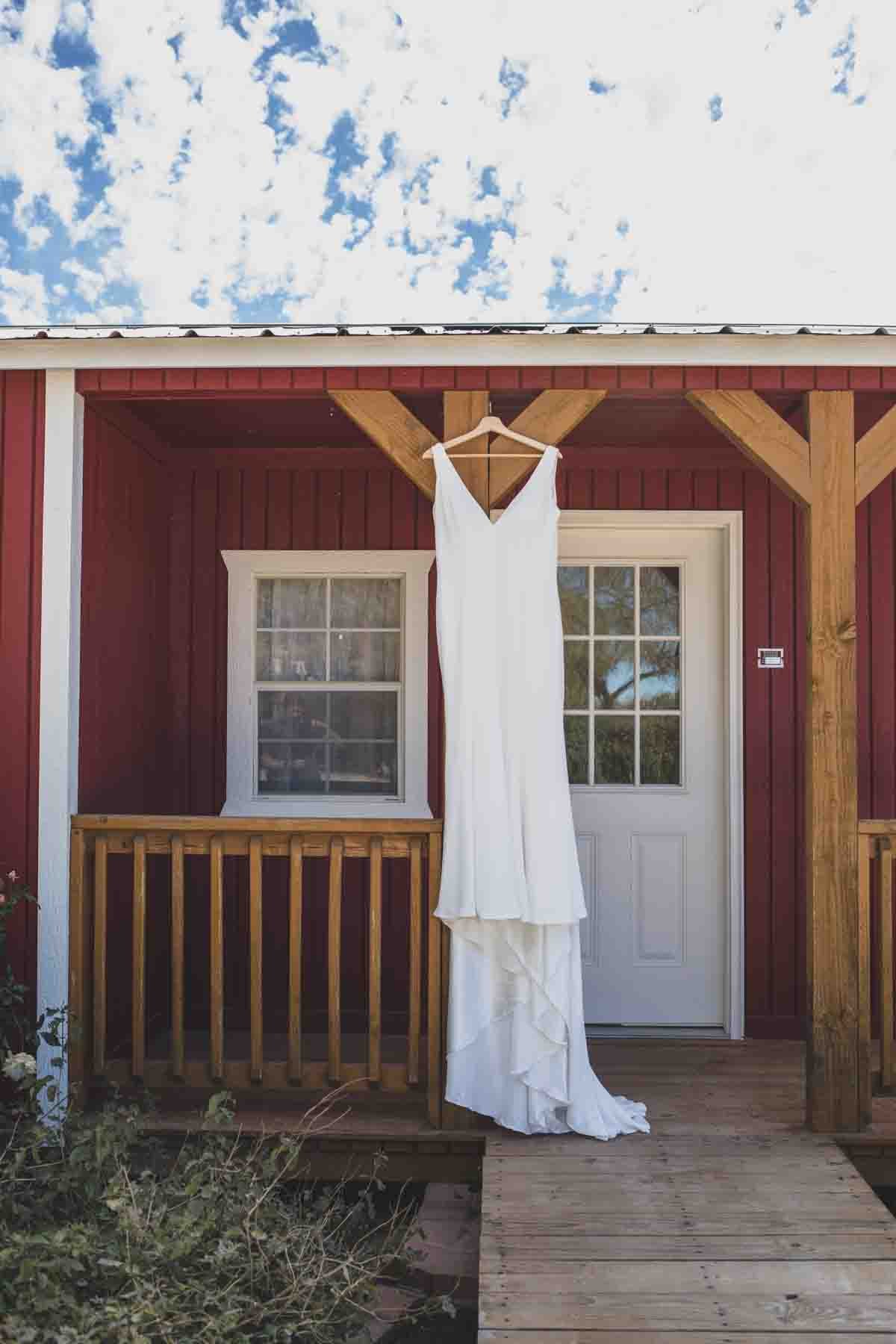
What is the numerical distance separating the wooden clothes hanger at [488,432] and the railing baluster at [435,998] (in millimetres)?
1302

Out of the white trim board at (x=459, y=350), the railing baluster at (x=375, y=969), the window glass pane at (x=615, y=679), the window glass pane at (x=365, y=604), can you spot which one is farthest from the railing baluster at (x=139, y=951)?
the window glass pane at (x=615, y=679)

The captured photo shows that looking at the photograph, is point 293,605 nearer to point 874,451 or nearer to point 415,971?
point 415,971

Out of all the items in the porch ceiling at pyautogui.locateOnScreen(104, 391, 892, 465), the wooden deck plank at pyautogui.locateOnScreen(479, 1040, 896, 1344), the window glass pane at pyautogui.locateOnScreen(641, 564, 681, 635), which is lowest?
the wooden deck plank at pyautogui.locateOnScreen(479, 1040, 896, 1344)

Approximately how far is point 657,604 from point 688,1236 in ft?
9.15

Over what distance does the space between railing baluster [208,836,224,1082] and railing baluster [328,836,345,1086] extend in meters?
0.39

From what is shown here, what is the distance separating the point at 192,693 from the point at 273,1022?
1.53 metres

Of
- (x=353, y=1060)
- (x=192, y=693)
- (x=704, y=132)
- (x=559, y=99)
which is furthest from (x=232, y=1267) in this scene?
(x=704, y=132)

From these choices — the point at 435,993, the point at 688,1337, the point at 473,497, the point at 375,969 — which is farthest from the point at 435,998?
the point at 473,497

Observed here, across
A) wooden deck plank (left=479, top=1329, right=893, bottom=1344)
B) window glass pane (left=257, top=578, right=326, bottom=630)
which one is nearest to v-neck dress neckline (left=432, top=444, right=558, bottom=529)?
window glass pane (left=257, top=578, right=326, bottom=630)

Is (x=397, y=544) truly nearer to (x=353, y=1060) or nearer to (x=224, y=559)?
(x=224, y=559)

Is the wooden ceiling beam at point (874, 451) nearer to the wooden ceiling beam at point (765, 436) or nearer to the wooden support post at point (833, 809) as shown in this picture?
the wooden support post at point (833, 809)

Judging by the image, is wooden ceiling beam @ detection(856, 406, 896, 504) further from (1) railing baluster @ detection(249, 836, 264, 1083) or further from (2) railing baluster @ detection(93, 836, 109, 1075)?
(2) railing baluster @ detection(93, 836, 109, 1075)

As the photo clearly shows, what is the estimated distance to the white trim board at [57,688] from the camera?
3.92 metres

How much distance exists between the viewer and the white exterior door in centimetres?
507
